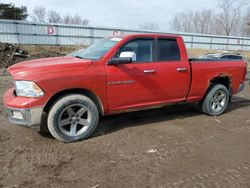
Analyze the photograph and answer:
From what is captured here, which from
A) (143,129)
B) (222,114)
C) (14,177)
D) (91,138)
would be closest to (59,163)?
(14,177)

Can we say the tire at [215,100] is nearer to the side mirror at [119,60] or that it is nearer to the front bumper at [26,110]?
the side mirror at [119,60]

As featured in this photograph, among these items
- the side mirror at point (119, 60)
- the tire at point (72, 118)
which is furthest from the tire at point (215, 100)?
the tire at point (72, 118)

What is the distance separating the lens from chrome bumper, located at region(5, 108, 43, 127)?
3.97 m

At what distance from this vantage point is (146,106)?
508 cm

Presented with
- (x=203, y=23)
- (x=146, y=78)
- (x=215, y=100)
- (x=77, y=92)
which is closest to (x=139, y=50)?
(x=146, y=78)

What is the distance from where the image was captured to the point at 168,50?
5.30 m

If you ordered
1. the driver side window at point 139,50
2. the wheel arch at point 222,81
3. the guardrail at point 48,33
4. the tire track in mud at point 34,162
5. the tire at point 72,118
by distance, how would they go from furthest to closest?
the guardrail at point 48,33, the wheel arch at point 222,81, the driver side window at point 139,50, the tire at point 72,118, the tire track in mud at point 34,162

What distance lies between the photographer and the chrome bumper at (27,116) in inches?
156

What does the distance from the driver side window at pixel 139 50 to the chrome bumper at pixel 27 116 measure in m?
1.75

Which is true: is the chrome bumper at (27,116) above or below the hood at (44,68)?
below

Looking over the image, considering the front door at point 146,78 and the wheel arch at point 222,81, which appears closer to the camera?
the front door at point 146,78

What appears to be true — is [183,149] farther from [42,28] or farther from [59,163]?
[42,28]

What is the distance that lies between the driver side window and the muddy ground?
1.42 meters

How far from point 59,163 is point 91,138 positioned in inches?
39.8
